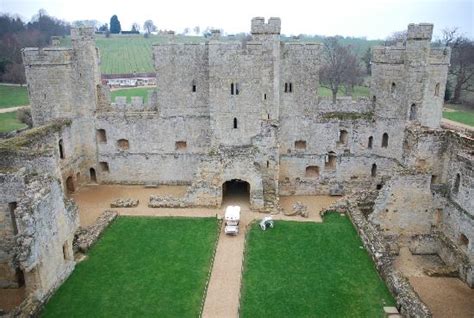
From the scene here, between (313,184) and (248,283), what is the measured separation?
41.2 feet

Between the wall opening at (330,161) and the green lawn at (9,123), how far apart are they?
101 feet

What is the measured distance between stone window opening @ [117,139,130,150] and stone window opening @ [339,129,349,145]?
48.3 ft

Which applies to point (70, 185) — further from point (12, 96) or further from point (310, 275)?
point (12, 96)

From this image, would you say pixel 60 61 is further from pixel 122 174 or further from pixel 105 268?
pixel 105 268

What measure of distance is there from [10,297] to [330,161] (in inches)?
816

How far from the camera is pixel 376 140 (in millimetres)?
29250

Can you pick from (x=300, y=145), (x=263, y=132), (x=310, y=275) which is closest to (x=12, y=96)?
(x=263, y=132)

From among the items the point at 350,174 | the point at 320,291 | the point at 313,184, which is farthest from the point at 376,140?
the point at 320,291

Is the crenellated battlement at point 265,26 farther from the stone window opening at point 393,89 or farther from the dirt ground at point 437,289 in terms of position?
the dirt ground at point 437,289

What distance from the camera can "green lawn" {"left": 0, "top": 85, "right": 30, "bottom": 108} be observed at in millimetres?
57162

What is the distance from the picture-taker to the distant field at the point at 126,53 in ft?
270

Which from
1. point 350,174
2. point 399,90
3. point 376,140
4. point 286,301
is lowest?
point 286,301

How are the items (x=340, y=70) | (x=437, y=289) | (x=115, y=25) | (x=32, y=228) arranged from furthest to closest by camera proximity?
(x=115, y=25) → (x=340, y=70) → (x=437, y=289) → (x=32, y=228)

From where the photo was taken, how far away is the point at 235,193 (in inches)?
1158
